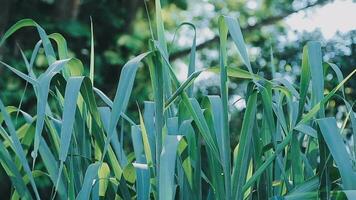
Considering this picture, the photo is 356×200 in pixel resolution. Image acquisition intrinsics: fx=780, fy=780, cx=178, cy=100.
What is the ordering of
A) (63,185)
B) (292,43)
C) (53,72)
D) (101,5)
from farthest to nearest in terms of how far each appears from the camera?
(292,43)
(101,5)
(63,185)
(53,72)

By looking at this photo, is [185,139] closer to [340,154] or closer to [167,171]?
[167,171]

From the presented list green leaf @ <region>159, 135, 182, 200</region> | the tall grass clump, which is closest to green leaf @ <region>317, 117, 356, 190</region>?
the tall grass clump

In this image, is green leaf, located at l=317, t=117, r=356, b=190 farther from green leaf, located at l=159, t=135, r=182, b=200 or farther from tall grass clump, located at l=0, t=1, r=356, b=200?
green leaf, located at l=159, t=135, r=182, b=200

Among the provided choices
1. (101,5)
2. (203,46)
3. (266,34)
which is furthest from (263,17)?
(101,5)

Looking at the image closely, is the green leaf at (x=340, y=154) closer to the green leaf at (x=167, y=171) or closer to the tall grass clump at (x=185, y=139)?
the tall grass clump at (x=185, y=139)

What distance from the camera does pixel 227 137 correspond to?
114 cm

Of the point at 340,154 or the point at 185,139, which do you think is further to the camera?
the point at 185,139

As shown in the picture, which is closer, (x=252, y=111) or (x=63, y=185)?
(x=252, y=111)

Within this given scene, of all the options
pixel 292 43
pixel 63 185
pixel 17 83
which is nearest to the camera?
pixel 63 185

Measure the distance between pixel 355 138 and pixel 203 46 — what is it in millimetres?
4184

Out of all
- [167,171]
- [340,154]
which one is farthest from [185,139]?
[340,154]

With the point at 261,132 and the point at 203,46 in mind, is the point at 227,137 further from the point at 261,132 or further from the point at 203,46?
the point at 203,46

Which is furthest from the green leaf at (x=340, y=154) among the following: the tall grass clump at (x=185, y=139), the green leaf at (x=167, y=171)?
the green leaf at (x=167, y=171)

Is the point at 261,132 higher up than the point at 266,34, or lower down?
lower down
